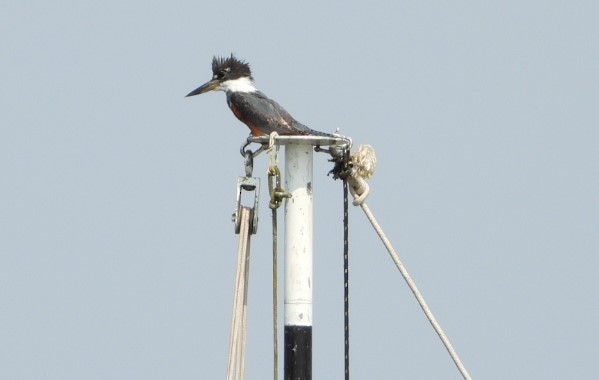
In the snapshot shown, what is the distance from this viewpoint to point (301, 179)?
6.87m

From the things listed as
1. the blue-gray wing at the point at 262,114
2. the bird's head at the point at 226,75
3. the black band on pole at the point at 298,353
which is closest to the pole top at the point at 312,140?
the blue-gray wing at the point at 262,114

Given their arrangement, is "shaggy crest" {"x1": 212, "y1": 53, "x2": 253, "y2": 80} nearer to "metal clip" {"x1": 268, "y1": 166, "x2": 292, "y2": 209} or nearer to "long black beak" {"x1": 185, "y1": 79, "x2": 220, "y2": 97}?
"long black beak" {"x1": 185, "y1": 79, "x2": 220, "y2": 97}

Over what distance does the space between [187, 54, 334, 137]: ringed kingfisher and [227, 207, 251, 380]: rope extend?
744 mm

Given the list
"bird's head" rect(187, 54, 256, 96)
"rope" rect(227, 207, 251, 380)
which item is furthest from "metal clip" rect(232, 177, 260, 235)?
"bird's head" rect(187, 54, 256, 96)

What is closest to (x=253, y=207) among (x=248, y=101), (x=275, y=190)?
(x=275, y=190)

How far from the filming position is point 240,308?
22.5ft

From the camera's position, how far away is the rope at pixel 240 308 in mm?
6762

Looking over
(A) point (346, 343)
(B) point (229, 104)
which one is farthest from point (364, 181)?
(B) point (229, 104)

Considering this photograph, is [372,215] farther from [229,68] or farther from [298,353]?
[229,68]

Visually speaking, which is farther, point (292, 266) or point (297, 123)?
point (297, 123)

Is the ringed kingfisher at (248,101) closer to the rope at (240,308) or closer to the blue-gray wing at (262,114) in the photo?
the blue-gray wing at (262,114)

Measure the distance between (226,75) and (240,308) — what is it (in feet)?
10.3

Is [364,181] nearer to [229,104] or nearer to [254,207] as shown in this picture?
[254,207]

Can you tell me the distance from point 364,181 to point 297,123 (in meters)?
0.91
